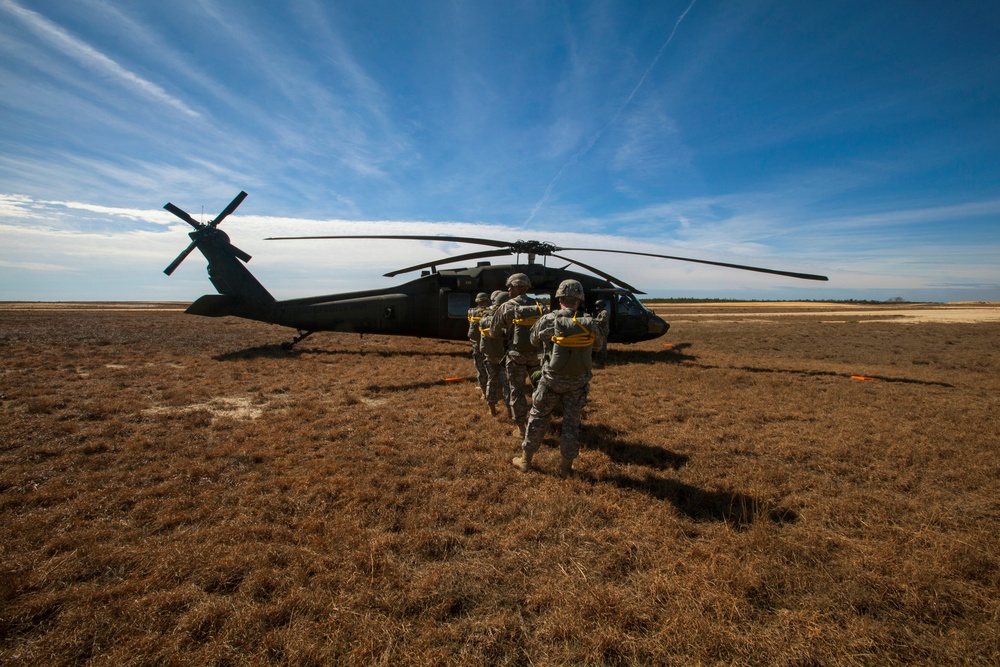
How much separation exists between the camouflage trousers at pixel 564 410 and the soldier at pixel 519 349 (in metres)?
1.01

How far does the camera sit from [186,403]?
7414 millimetres

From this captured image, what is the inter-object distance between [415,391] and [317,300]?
243 inches

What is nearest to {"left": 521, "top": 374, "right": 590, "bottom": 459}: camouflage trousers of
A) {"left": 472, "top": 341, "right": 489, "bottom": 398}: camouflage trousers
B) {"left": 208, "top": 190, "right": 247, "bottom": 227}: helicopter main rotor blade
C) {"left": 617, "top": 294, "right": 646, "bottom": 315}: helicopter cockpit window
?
{"left": 472, "top": 341, "right": 489, "bottom": 398}: camouflage trousers

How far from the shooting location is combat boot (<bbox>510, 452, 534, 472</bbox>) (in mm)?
4852

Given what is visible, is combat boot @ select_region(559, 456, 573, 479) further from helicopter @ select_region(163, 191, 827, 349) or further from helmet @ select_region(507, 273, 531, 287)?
helicopter @ select_region(163, 191, 827, 349)

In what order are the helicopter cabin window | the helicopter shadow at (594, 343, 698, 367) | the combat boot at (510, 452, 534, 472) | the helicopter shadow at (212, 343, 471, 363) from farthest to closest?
the helicopter cabin window → the helicopter shadow at (212, 343, 471, 363) → the helicopter shadow at (594, 343, 698, 367) → the combat boot at (510, 452, 534, 472)

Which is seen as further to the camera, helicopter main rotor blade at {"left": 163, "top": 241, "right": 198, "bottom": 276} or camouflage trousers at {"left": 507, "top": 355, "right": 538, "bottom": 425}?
helicopter main rotor blade at {"left": 163, "top": 241, "right": 198, "bottom": 276}

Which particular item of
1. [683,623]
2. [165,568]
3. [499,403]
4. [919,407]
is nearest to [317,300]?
[499,403]

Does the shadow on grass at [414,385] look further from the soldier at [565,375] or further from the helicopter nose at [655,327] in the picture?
the helicopter nose at [655,327]

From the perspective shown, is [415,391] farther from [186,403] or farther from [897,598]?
[897,598]

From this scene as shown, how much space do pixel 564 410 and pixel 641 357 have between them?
342 inches

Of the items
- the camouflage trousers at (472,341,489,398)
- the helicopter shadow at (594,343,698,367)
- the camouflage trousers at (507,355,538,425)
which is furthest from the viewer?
the helicopter shadow at (594,343,698,367)

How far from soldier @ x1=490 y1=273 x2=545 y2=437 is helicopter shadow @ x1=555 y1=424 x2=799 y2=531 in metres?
1.05

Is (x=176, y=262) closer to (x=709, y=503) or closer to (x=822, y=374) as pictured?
(x=709, y=503)
